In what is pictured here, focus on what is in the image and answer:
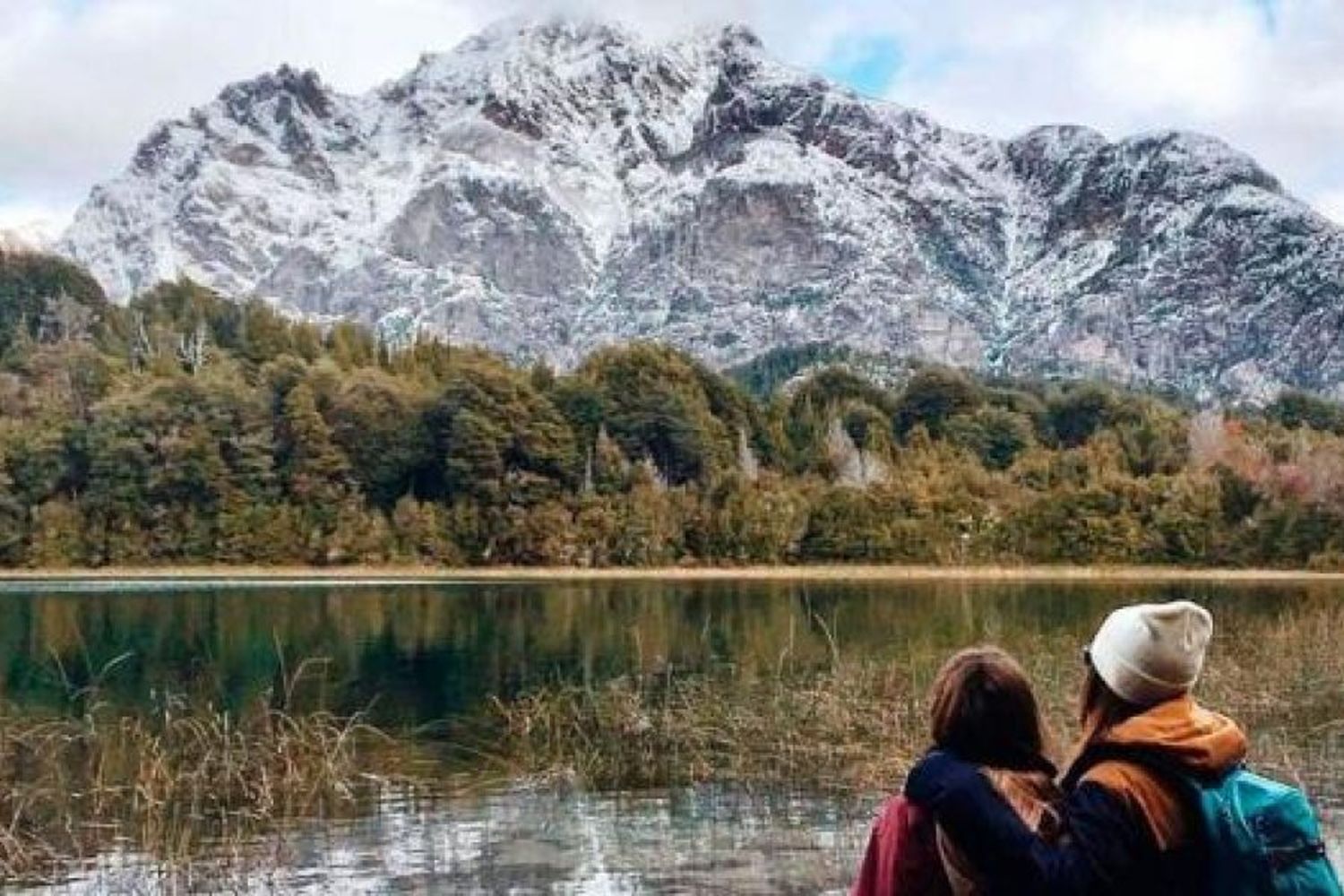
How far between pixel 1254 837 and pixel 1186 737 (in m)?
0.27

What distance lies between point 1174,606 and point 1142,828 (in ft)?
1.96

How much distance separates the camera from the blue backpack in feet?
14.2

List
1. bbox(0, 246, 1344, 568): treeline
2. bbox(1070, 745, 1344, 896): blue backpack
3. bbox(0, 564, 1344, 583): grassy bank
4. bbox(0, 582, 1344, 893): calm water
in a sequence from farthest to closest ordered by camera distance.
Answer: bbox(0, 246, 1344, 568): treeline → bbox(0, 564, 1344, 583): grassy bank → bbox(0, 582, 1344, 893): calm water → bbox(1070, 745, 1344, 896): blue backpack

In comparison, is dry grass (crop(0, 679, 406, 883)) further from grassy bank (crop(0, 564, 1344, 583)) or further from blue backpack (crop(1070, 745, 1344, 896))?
grassy bank (crop(0, 564, 1344, 583))

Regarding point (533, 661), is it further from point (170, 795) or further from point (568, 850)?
point (568, 850)

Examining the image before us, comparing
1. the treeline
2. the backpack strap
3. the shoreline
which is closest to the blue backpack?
the backpack strap

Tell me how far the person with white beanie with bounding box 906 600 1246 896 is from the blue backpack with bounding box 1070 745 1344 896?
0.03m

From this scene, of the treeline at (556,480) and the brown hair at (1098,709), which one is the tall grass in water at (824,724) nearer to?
the brown hair at (1098,709)

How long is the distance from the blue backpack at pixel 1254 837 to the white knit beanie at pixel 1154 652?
0.21 metres

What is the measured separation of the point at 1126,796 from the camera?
4.41m

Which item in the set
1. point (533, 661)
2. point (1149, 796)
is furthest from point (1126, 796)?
point (533, 661)

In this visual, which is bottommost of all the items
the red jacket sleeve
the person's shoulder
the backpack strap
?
the red jacket sleeve

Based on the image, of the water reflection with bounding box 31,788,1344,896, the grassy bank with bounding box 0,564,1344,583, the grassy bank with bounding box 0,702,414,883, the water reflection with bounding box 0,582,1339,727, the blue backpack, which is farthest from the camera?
the grassy bank with bounding box 0,564,1344,583

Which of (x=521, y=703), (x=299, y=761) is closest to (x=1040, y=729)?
(x=299, y=761)
